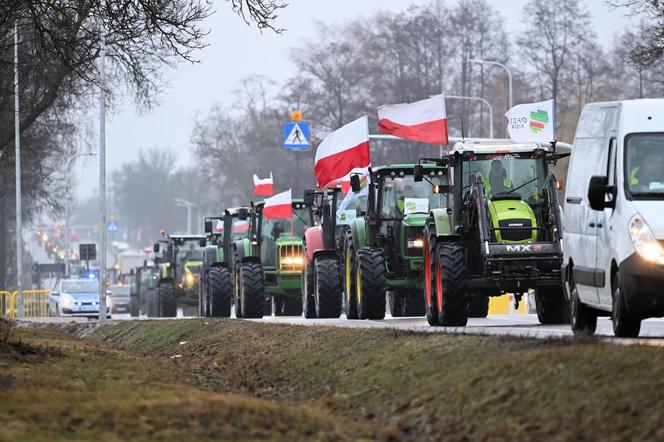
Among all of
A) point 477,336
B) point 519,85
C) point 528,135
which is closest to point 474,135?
point 519,85

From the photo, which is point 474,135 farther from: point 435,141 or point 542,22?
point 435,141

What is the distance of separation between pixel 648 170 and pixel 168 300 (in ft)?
120

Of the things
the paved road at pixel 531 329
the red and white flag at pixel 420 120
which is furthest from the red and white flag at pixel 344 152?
the paved road at pixel 531 329

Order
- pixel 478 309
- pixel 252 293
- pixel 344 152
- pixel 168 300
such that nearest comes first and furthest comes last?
pixel 478 309 < pixel 344 152 < pixel 252 293 < pixel 168 300

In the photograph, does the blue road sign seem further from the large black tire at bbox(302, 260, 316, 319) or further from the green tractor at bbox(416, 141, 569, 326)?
the green tractor at bbox(416, 141, 569, 326)

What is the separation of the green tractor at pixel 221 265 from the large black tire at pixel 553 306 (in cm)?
1525

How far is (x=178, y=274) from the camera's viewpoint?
54875 millimetres

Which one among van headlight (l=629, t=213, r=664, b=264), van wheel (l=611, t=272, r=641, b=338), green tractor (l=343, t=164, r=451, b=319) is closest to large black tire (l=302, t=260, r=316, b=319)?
green tractor (l=343, t=164, r=451, b=319)

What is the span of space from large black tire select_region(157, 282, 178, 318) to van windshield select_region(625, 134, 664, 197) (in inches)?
1427

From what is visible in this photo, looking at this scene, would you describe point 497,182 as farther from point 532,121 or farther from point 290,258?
point 290,258

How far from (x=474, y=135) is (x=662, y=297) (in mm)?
68623

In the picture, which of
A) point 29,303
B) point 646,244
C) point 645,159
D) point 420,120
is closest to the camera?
point 646,244

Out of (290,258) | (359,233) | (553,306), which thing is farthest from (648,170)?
(290,258)

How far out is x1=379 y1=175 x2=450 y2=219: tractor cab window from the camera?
30.7 meters
